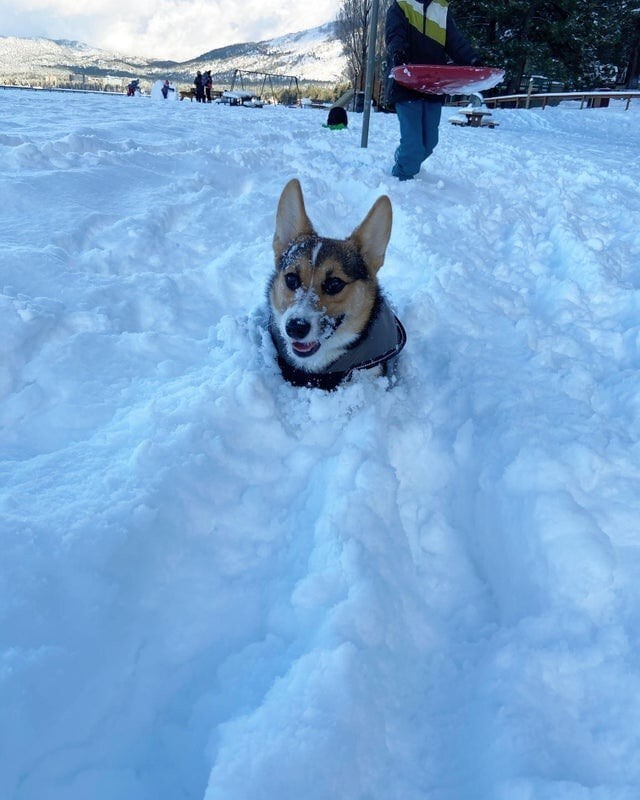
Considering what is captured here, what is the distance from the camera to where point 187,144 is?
23.9 feet

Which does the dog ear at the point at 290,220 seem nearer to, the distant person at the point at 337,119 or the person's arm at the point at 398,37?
the person's arm at the point at 398,37

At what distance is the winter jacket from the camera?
254 inches

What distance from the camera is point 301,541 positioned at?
196 cm

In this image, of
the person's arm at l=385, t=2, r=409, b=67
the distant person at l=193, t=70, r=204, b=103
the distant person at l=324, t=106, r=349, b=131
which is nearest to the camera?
the person's arm at l=385, t=2, r=409, b=67

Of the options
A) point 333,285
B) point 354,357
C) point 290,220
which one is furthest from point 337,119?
point 354,357

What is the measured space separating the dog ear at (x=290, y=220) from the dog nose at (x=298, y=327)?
0.78 meters

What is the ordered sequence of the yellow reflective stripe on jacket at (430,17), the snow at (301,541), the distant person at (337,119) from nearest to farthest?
the snow at (301,541)
the yellow reflective stripe on jacket at (430,17)
the distant person at (337,119)

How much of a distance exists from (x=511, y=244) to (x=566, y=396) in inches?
122

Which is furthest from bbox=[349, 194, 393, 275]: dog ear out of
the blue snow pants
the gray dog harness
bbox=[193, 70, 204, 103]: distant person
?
bbox=[193, 70, 204, 103]: distant person

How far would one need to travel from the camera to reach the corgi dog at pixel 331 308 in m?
2.95

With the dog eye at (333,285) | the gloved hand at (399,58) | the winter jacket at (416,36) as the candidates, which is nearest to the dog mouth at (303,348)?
the dog eye at (333,285)

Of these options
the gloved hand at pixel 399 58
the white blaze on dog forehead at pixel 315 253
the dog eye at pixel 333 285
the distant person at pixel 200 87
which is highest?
the distant person at pixel 200 87

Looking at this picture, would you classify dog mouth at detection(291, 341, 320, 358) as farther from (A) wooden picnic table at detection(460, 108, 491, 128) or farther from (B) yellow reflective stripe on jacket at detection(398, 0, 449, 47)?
(A) wooden picnic table at detection(460, 108, 491, 128)

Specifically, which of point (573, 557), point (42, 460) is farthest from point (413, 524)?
point (42, 460)
